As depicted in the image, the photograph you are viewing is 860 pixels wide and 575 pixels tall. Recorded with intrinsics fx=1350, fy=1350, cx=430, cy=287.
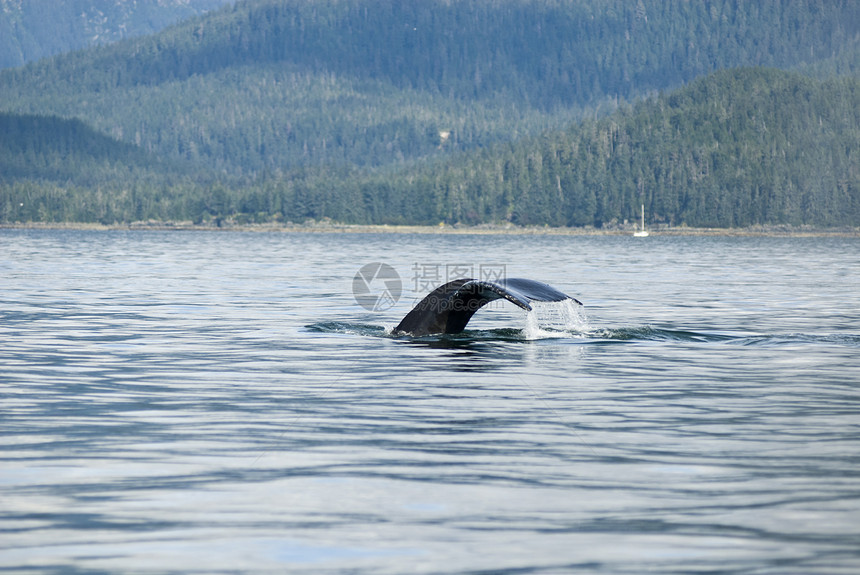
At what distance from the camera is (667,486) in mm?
14133

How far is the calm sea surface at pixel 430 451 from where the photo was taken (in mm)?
11602

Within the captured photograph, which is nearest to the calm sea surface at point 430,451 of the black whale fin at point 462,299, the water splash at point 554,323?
the water splash at point 554,323

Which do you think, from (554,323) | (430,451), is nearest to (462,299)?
(554,323)

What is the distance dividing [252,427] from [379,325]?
61.5ft

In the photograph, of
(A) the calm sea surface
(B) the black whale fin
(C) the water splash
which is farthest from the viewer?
(C) the water splash

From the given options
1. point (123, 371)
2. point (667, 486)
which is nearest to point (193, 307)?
point (123, 371)

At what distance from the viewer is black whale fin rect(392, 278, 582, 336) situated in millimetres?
24312

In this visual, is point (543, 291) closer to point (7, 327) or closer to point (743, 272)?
point (7, 327)

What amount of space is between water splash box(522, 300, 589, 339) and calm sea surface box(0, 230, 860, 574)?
271 mm

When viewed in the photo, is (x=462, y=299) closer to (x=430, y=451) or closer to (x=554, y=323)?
(x=554, y=323)

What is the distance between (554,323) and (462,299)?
11.4 m

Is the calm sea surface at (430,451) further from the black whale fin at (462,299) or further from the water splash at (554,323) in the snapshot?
the black whale fin at (462,299)

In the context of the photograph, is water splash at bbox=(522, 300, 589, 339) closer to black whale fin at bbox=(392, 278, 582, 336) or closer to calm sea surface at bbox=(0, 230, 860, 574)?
calm sea surface at bbox=(0, 230, 860, 574)

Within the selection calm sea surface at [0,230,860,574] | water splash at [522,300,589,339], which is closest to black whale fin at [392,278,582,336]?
calm sea surface at [0,230,860,574]
